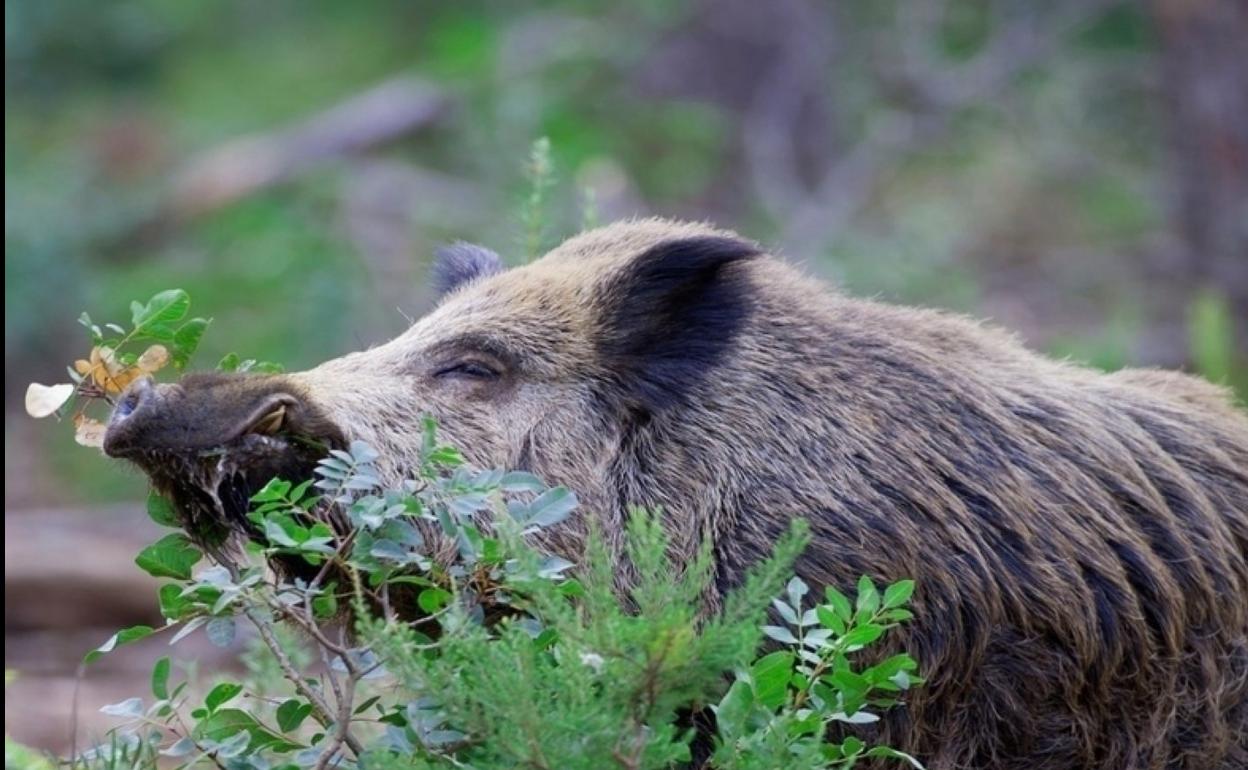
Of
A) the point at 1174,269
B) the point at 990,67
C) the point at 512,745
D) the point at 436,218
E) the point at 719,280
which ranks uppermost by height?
the point at 990,67

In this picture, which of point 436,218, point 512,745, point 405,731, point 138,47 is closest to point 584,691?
point 512,745

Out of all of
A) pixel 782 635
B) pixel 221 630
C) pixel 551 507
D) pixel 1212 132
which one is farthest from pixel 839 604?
→ pixel 1212 132

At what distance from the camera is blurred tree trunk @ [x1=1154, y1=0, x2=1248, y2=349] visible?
385 inches

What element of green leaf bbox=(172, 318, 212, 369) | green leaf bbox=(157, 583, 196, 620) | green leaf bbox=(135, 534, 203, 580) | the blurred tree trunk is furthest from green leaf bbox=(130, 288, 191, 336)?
the blurred tree trunk

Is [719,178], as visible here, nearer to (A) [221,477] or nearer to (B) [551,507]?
(A) [221,477]

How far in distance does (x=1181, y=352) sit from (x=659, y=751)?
7.70 metres

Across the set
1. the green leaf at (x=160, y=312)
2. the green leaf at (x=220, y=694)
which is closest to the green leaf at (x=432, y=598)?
the green leaf at (x=220, y=694)

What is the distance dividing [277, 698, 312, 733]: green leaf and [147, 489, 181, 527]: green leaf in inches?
21.7

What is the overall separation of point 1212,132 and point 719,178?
4.97 meters

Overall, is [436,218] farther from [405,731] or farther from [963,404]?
[405,731]

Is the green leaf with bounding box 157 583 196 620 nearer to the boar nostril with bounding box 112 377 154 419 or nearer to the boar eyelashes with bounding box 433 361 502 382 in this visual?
the boar nostril with bounding box 112 377 154 419

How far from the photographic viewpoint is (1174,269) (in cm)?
1077

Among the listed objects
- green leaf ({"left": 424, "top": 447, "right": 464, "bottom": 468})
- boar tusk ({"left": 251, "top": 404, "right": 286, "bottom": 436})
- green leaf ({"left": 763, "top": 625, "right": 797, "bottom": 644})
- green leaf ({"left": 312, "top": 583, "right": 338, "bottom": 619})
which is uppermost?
green leaf ({"left": 763, "top": 625, "right": 797, "bottom": 644})

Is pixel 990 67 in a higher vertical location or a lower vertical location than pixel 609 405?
higher
